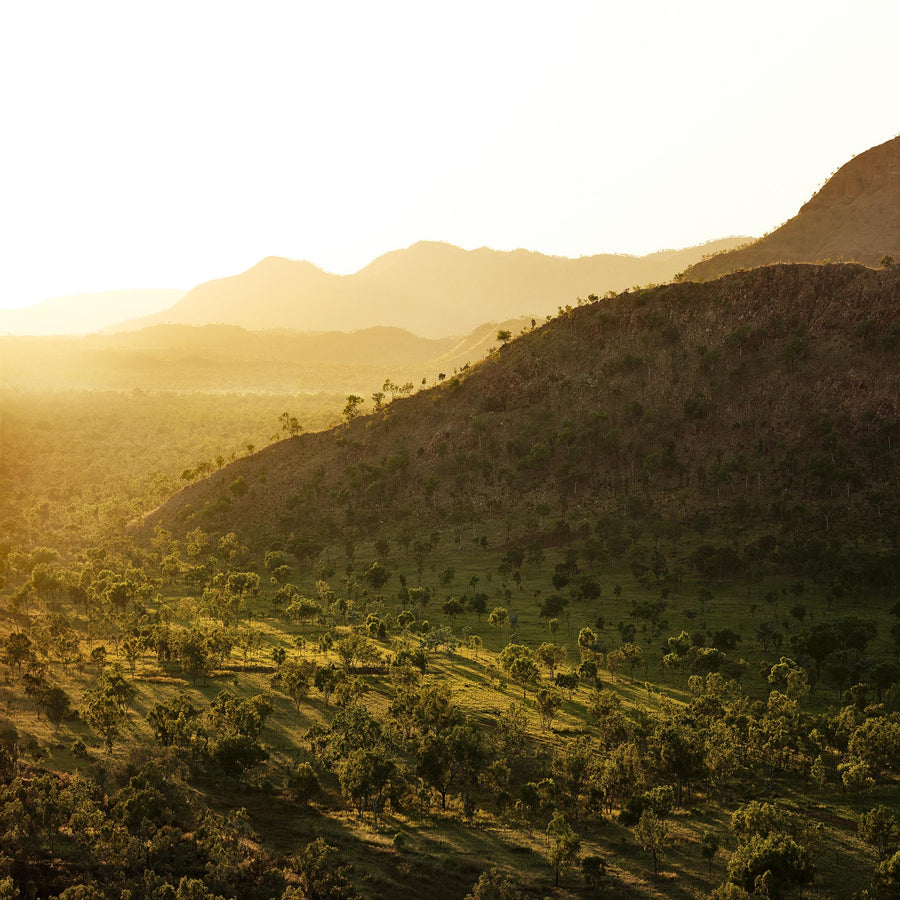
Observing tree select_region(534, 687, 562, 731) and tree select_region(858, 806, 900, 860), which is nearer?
tree select_region(858, 806, 900, 860)

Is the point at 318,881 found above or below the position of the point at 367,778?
below

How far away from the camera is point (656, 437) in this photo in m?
170

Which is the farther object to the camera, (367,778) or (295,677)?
(295,677)

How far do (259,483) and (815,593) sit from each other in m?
122

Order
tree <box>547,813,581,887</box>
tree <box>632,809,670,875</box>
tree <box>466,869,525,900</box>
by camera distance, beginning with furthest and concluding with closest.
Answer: tree <box>632,809,670,875</box> < tree <box>547,813,581,887</box> < tree <box>466,869,525,900</box>

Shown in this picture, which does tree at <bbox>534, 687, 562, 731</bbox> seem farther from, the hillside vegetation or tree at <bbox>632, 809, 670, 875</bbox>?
tree at <bbox>632, 809, 670, 875</bbox>

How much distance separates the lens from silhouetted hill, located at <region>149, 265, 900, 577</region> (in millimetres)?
150125

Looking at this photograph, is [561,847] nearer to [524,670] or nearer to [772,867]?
[772,867]

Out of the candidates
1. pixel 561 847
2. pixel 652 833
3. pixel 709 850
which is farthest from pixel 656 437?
pixel 561 847

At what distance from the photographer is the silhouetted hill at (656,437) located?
150m

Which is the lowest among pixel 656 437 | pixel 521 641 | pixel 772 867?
pixel 521 641

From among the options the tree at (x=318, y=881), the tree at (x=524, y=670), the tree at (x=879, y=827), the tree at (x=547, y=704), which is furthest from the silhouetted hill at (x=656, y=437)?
the tree at (x=318, y=881)

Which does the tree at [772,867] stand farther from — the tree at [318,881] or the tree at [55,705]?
the tree at [55,705]

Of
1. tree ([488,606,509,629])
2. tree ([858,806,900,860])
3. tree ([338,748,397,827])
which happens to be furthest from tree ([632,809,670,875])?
tree ([488,606,509,629])
